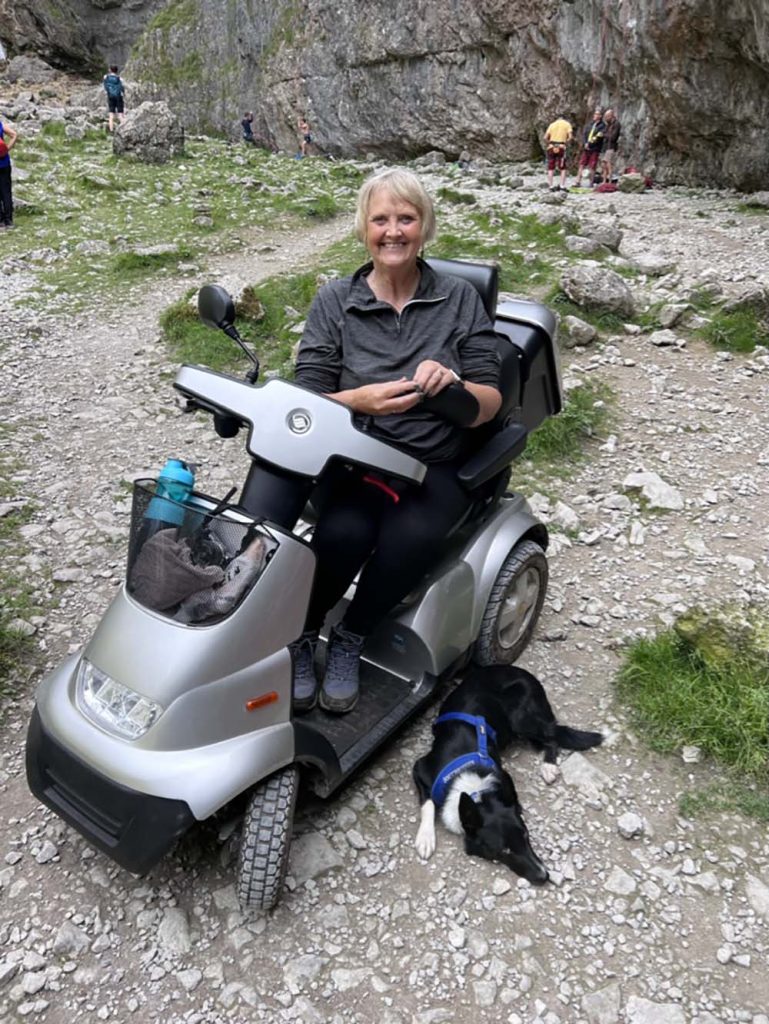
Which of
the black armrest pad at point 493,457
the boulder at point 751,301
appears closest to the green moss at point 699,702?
the black armrest pad at point 493,457

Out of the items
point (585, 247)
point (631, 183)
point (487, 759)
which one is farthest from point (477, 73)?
point (487, 759)

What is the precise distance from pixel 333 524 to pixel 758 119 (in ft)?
48.7

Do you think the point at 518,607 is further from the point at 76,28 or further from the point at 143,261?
the point at 76,28

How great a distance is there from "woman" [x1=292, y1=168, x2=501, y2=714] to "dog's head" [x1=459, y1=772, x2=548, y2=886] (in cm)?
56

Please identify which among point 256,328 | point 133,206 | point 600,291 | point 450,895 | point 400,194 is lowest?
point 133,206

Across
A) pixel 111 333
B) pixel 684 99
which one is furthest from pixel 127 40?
pixel 111 333

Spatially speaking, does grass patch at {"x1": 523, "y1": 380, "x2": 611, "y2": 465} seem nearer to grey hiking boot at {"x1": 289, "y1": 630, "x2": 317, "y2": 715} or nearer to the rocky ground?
the rocky ground

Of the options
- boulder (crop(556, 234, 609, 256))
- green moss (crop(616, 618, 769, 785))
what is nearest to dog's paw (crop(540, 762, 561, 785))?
green moss (crop(616, 618, 769, 785))

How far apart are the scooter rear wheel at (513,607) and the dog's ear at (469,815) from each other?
757mm

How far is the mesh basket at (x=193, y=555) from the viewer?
199 cm

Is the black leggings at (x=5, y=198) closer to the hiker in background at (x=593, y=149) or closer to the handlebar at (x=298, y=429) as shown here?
the handlebar at (x=298, y=429)

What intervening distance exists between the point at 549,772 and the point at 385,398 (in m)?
1.51

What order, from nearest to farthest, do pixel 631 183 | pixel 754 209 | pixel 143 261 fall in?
1. pixel 143 261
2. pixel 754 209
3. pixel 631 183

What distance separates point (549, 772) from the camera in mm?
2678
